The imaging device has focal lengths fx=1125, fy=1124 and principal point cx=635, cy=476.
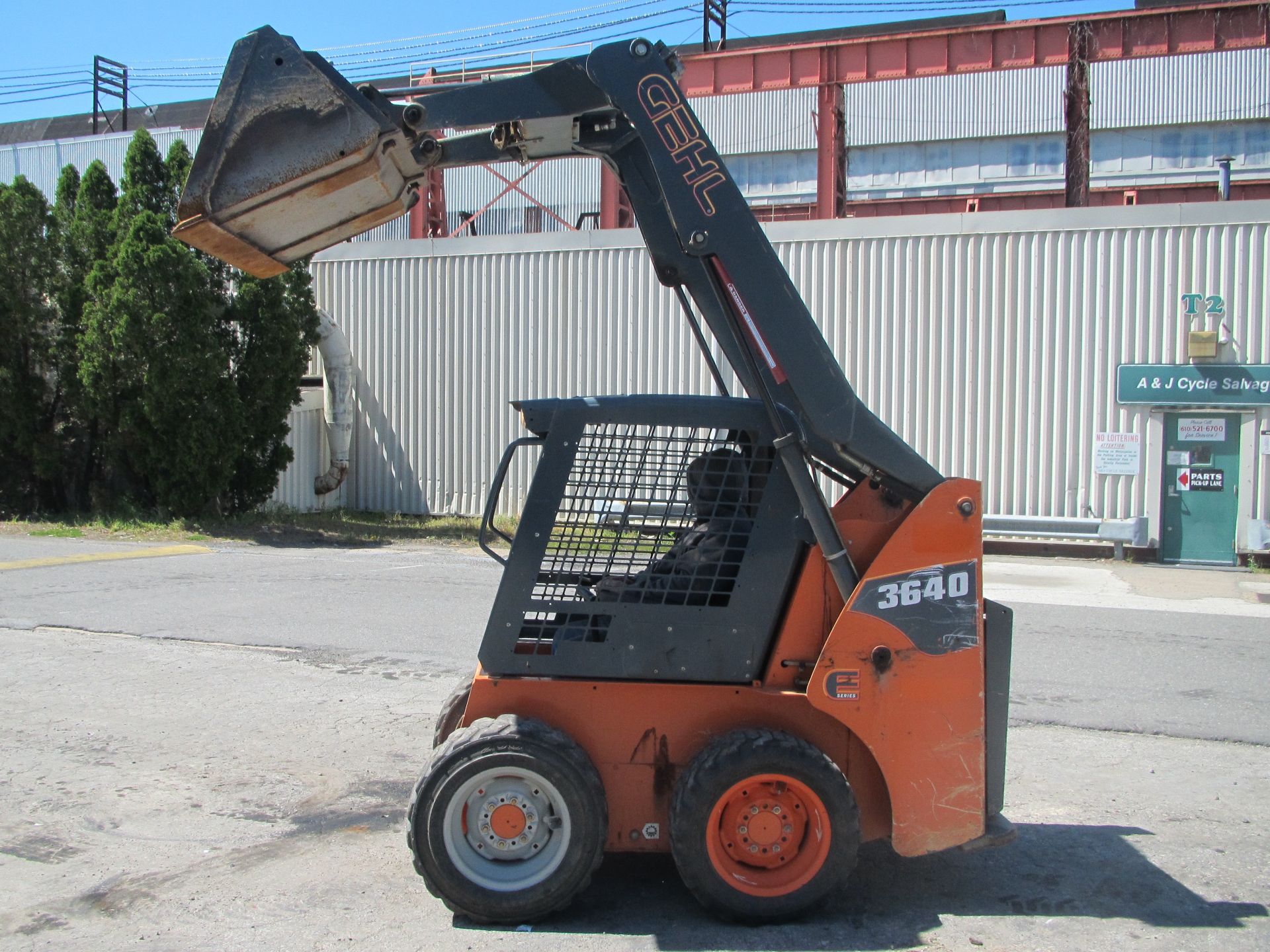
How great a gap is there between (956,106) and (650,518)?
32804 mm

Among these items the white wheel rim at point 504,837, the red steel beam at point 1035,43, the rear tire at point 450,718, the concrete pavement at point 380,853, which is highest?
the red steel beam at point 1035,43

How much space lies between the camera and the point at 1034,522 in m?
17.5

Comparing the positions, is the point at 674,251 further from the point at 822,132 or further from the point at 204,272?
the point at 822,132

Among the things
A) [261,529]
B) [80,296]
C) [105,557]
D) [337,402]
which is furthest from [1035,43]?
[105,557]

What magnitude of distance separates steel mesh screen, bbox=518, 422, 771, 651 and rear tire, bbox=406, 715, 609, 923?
47 centimetres

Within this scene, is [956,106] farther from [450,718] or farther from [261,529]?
[450,718]

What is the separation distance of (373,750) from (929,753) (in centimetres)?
372

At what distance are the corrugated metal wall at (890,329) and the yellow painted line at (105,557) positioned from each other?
5.98 metres

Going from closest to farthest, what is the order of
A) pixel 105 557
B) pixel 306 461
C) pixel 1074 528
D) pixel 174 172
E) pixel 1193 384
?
pixel 105 557 → pixel 1193 384 → pixel 1074 528 → pixel 174 172 → pixel 306 461

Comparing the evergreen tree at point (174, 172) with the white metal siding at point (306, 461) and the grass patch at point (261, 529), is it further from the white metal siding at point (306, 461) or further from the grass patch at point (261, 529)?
the grass patch at point (261, 529)

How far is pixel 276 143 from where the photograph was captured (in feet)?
14.6

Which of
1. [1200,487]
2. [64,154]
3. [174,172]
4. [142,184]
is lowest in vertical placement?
[1200,487]

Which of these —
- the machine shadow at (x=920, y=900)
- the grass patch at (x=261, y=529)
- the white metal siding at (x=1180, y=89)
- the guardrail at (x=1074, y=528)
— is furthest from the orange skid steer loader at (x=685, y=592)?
the white metal siding at (x=1180, y=89)

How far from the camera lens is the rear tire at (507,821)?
4.33 m
